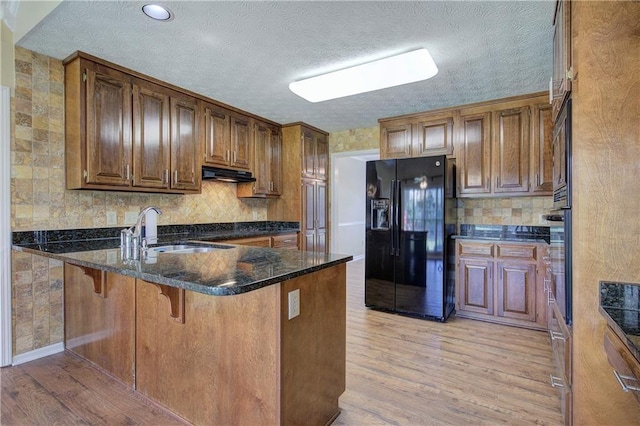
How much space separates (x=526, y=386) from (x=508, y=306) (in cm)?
131

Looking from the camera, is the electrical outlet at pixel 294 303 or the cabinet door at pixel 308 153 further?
the cabinet door at pixel 308 153

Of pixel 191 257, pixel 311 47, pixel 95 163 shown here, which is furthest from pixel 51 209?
pixel 311 47

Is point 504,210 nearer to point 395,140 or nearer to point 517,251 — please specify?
point 517,251

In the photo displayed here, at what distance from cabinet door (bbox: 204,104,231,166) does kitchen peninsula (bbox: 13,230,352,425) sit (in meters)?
1.90

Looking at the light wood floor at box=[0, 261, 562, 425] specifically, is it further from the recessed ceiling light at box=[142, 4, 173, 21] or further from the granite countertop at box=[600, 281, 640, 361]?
the recessed ceiling light at box=[142, 4, 173, 21]

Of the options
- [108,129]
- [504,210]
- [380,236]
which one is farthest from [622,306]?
[108,129]

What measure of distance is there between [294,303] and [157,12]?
76.2 inches

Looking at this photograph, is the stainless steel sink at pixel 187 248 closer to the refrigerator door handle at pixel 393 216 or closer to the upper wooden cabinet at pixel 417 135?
the refrigerator door handle at pixel 393 216

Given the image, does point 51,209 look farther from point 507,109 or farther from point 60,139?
point 507,109

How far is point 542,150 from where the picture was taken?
11.0 ft

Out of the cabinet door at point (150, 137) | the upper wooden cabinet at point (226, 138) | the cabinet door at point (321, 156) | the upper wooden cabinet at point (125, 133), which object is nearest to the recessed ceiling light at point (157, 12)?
the upper wooden cabinet at point (125, 133)

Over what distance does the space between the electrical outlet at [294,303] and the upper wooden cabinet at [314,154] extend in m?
3.30

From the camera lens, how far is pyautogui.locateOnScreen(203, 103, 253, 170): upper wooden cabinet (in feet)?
12.1

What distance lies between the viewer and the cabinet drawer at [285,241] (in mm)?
4109
